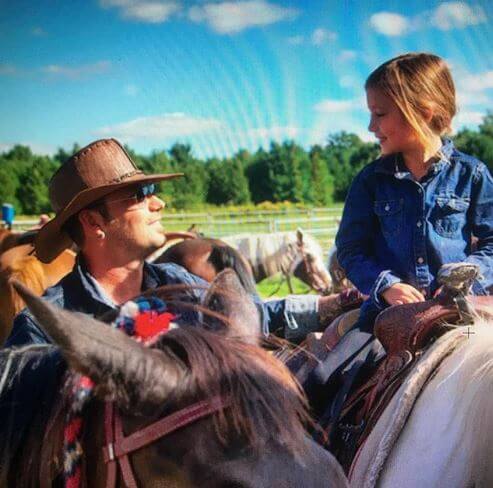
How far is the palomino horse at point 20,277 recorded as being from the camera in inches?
185

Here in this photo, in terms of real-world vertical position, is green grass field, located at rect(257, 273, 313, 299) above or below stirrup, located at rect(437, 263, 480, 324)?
below

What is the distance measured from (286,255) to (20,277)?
6201 mm

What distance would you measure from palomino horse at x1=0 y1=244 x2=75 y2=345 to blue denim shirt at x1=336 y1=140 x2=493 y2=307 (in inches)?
122

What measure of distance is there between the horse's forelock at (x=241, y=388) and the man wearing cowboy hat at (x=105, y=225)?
0.96 meters

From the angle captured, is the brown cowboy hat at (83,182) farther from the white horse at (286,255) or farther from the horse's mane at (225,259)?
the white horse at (286,255)

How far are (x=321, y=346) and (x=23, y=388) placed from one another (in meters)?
1.47

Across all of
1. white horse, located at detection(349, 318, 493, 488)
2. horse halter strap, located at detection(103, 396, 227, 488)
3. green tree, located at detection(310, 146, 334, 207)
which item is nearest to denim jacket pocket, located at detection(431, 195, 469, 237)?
white horse, located at detection(349, 318, 493, 488)

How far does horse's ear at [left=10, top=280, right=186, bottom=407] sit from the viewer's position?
2.75 feet

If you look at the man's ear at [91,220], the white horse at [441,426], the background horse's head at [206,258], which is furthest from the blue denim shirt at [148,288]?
the background horse's head at [206,258]

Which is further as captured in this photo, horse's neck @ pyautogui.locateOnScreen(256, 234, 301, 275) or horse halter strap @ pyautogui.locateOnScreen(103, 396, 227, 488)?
horse's neck @ pyautogui.locateOnScreen(256, 234, 301, 275)

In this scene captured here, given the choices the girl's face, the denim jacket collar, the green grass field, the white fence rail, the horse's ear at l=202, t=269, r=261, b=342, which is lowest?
the green grass field

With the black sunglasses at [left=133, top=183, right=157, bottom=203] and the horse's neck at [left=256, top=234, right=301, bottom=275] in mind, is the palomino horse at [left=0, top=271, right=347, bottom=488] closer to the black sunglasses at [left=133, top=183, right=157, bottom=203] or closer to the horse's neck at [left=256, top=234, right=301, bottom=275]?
the black sunglasses at [left=133, top=183, right=157, bottom=203]

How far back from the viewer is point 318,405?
1963 millimetres

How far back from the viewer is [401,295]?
6.30 feet
